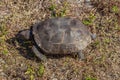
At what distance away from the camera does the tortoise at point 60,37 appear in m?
6.30

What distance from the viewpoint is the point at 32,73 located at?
6.25 meters

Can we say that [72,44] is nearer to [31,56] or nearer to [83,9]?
[31,56]

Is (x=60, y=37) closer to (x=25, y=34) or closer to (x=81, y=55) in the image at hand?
(x=81, y=55)

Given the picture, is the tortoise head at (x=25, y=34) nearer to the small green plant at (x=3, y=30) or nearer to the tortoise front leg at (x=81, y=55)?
the small green plant at (x=3, y=30)

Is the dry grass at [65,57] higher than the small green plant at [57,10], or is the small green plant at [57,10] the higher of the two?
the small green plant at [57,10]

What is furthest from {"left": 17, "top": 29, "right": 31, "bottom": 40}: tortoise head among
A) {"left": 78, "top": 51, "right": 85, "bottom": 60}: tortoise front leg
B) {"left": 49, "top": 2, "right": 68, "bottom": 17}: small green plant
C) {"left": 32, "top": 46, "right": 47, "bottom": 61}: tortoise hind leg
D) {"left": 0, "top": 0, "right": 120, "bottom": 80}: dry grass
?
{"left": 78, "top": 51, "right": 85, "bottom": 60}: tortoise front leg

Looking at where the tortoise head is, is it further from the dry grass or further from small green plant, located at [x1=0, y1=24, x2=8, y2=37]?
small green plant, located at [x1=0, y1=24, x2=8, y2=37]

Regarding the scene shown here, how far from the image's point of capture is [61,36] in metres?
6.29

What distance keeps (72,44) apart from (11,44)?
1.23 metres

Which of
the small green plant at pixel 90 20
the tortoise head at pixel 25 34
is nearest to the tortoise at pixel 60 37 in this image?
the tortoise head at pixel 25 34

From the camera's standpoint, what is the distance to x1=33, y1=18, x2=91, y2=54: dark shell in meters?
6.30

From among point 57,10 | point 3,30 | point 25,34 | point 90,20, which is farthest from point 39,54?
point 90,20

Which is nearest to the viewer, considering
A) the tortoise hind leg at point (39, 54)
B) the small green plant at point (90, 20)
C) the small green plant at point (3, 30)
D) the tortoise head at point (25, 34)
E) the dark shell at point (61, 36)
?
the dark shell at point (61, 36)

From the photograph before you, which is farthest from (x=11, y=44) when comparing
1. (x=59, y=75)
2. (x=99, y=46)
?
(x=99, y=46)
